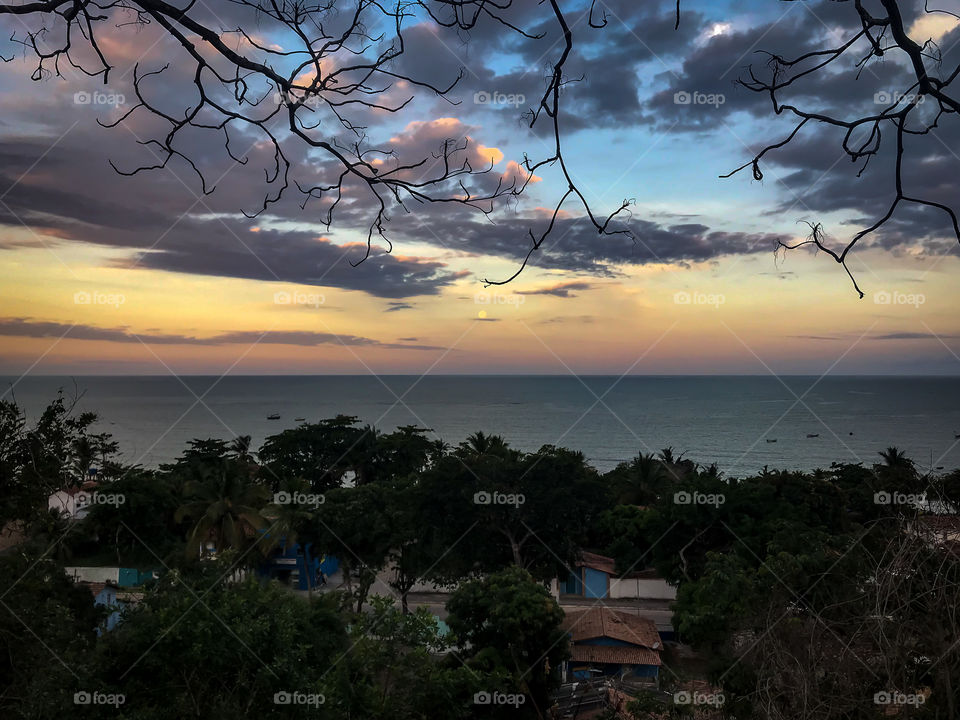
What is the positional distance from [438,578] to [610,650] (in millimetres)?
6343

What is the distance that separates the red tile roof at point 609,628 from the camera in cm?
1727

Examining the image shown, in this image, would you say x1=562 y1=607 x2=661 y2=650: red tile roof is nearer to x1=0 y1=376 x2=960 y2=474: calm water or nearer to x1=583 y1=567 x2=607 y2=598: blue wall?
x1=583 y1=567 x2=607 y2=598: blue wall

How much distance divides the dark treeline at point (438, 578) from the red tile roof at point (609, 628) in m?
A: 1.10

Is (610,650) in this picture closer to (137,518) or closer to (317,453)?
(137,518)

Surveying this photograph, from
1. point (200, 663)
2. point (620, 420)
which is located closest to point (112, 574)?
point (200, 663)

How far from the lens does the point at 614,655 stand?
16828 mm

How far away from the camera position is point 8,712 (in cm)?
587

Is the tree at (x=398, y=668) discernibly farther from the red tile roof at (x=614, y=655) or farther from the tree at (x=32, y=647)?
the red tile roof at (x=614, y=655)

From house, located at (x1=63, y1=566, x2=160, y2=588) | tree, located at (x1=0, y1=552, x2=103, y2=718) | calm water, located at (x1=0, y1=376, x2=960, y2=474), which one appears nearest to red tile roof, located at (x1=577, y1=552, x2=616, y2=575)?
house, located at (x1=63, y1=566, x2=160, y2=588)

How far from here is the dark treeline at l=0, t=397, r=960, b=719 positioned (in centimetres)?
284

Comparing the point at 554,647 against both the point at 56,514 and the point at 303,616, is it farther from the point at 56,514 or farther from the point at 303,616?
the point at 56,514

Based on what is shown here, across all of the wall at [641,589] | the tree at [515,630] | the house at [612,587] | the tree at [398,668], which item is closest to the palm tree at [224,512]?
the tree at [515,630]

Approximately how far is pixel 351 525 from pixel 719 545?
11.2 metres

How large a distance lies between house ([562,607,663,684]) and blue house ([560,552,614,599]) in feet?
24.6
